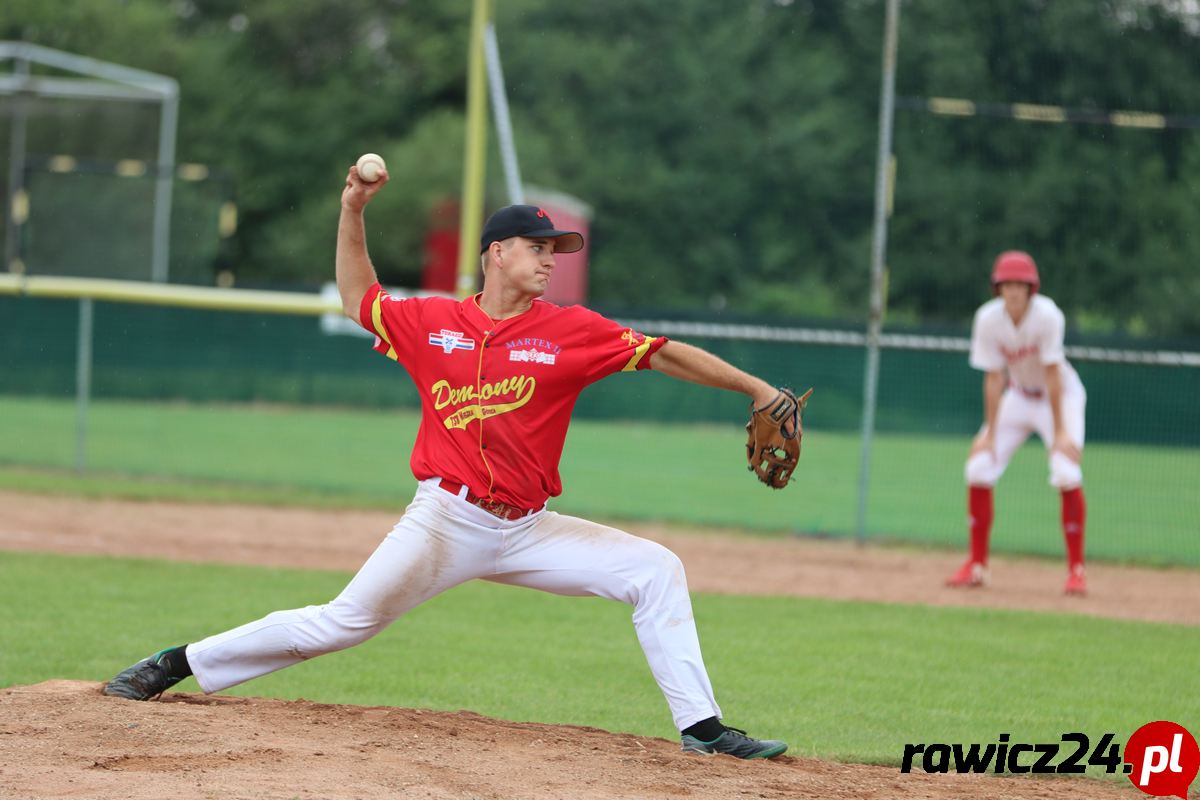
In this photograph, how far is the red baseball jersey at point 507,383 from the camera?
5062mm

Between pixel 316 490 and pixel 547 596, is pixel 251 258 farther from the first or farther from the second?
pixel 547 596

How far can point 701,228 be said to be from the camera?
119 ft

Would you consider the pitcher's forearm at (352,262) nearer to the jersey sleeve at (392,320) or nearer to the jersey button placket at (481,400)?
the jersey sleeve at (392,320)

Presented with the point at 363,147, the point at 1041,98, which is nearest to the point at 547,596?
the point at 1041,98

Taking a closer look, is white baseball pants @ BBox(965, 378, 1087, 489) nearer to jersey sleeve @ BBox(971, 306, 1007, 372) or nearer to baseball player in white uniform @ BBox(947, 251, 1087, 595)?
baseball player in white uniform @ BBox(947, 251, 1087, 595)

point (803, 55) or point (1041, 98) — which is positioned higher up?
point (803, 55)

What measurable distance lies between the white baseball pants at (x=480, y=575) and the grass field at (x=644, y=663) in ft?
2.42

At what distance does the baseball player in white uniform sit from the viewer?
30.8 feet

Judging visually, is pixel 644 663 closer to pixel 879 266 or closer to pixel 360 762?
pixel 360 762

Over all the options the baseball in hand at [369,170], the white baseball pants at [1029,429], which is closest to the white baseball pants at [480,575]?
the baseball in hand at [369,170]

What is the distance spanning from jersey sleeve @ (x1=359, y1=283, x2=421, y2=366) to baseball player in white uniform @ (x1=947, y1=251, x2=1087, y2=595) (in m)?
5.09

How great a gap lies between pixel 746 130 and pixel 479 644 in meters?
30.0

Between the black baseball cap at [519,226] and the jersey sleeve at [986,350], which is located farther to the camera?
the jersey sleeve at [986,350]

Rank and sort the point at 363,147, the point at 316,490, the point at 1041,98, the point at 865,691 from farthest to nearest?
the point at 363,147 < the point at 1041,98 < the point at 316,490 < the point at 865,691
